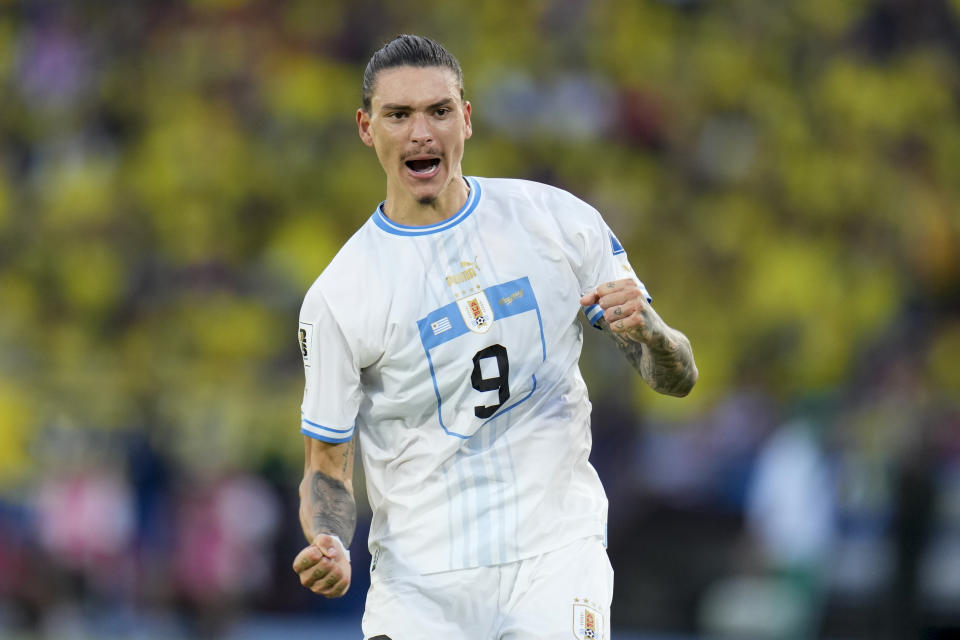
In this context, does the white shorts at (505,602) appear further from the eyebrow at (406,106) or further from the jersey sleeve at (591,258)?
the eyebrow at (406,106)

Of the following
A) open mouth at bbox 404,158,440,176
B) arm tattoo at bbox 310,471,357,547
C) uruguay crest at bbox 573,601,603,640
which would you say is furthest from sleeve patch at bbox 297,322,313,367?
uruguay crest at bbox 573,601,603,640

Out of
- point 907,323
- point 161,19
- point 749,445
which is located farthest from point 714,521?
point 161,19

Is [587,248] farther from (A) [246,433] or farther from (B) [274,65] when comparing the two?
(B) [274,65]

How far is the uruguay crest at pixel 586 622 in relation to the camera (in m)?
3.68

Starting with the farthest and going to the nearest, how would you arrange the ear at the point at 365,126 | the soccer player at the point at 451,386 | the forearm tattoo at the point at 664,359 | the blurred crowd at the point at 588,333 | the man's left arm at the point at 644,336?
the blurred crowd at the point at 588,333, the ear at the point at 365,126, the soccer player at the point at 451,386, the forearm tattoo at the point at 664,359, the man's left arm at the point at 644,336

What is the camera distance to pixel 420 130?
383 centimetres

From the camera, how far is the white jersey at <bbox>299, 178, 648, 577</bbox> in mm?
3824

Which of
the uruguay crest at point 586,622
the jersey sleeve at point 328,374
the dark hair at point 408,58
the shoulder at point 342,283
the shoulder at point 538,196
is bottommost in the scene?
the uruguay crest at point 586,622

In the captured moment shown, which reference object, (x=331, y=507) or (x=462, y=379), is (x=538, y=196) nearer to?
(x=462, y=379)

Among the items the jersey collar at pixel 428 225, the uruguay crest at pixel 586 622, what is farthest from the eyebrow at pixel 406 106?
the uruguay crest at pixel 586 622

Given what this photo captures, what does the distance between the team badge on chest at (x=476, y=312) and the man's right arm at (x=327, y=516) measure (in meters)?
0.50

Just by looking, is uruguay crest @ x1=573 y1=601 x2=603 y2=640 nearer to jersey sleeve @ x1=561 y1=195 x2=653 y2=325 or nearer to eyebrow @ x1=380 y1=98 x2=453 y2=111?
jersey sleeve @ x1=561 y1=195 x2=653 y2=325

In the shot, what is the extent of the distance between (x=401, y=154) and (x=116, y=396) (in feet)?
25.1

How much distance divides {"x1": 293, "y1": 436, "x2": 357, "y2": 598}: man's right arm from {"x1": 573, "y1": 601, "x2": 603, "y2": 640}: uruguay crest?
60 centimetres
